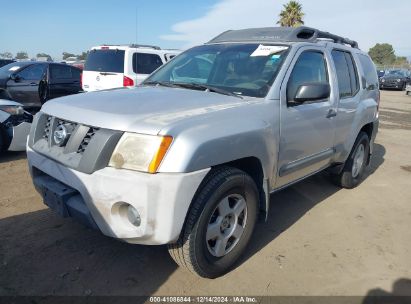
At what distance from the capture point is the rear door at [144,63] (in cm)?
855

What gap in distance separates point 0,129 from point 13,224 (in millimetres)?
2471

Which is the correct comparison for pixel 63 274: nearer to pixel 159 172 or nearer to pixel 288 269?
pixel 159 172

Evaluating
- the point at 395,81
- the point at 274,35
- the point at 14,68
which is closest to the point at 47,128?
the point at 274,35

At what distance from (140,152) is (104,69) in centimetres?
676

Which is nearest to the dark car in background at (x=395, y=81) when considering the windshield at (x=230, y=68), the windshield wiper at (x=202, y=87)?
the windshield at (x=230, y=68)

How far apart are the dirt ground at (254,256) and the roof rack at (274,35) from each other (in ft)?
6.20

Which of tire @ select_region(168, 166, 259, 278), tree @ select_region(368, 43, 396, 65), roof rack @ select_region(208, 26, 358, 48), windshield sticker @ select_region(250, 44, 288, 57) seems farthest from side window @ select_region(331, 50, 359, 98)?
tree @ select_region(368, 43, 396, 65)

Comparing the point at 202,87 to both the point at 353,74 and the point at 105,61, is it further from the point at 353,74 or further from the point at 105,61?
the point at 105,61

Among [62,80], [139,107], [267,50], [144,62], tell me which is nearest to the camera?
[139,107]

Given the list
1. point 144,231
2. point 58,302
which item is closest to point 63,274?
point 58,302

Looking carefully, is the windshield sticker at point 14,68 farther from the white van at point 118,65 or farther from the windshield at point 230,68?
the windshield at point 230,68

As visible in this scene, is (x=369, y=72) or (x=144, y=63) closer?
(x=369, y=72)

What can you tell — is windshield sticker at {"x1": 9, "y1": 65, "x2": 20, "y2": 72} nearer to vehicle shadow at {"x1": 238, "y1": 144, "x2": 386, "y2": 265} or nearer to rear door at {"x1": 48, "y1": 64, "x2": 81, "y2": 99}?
rear door at {"x1": 48, "y1": 64, "x2": 81, "y2": 99}

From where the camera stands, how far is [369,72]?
5.36 meters
